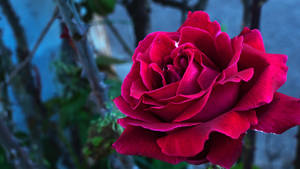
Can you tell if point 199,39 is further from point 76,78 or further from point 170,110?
point 76,78

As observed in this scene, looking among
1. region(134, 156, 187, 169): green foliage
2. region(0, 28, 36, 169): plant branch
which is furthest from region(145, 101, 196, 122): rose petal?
region(134, 156, 187, 169): green foliage

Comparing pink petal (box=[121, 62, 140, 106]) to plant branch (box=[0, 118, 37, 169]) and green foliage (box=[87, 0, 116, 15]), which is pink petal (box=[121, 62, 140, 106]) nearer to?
plant branch (box=[0, 118, 37, 169])

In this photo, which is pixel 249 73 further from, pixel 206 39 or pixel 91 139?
pixel 91 139

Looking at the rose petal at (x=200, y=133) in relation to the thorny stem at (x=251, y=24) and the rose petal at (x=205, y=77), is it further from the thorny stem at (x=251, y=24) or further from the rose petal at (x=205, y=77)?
the thorny stem at (x=251, y=24)

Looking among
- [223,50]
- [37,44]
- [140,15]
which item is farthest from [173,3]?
[223,50]

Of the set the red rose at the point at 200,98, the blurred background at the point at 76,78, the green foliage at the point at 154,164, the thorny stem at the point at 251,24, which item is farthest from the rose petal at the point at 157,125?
the green foliage at the point at 154,164

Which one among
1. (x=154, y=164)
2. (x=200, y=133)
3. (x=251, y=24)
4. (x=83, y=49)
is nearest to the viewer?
(x=200, y=133)

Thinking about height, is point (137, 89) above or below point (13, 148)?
above
